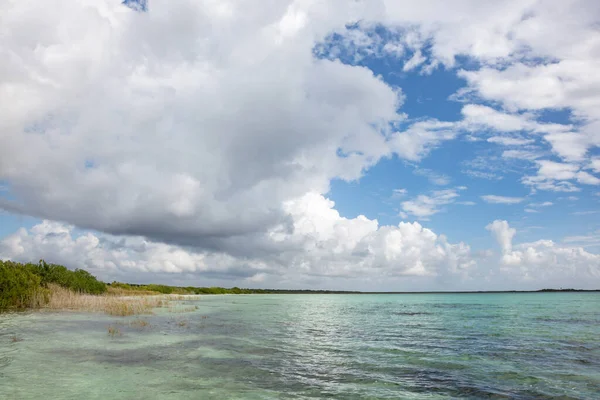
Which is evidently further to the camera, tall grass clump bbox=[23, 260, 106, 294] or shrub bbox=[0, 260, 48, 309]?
tall grass clump bbox=[23, 260, 106, 294]

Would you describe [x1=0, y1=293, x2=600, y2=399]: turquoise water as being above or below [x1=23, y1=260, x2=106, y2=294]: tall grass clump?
below

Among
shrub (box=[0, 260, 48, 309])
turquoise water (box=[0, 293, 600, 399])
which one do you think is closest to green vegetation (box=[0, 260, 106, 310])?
shrub (box=[0, 260, 48, 309])

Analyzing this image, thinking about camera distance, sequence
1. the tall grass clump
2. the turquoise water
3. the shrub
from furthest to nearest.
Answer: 1. the tall grass clump
2. the shrub
3. the turquoise water

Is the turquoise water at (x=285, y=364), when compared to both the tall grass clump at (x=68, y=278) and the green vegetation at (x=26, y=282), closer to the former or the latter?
the green vegetation at (x=26, y=282)

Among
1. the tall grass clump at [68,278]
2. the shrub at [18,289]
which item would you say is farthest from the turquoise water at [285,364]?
the tall grass clump at [68,278]

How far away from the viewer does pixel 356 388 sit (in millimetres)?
15992

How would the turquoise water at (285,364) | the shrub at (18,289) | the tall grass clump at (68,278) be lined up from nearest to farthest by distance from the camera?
the turquoise water at (285,364)
the shrub at (18,289)
the tall grass clump at (68,278)

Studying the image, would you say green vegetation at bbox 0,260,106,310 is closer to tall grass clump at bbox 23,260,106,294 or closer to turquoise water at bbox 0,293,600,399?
tall grass clump at bbox 23,260,106,294

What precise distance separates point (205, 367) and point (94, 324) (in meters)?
21.5

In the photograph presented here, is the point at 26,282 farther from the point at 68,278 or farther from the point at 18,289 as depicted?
the point at 68,278

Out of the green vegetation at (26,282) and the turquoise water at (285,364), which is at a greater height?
the green vegetation at (26,282)

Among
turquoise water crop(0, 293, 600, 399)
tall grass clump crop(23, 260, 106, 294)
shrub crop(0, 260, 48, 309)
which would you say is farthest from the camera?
tall grass clump crop(23, 260, 106, 294)

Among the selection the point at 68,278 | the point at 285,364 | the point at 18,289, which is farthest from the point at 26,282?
the point at 285,364

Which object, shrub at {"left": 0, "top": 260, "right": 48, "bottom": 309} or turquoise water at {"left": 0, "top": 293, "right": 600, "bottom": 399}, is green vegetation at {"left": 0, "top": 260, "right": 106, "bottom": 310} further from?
turquoise water at {"left": 0, "top": 293, "right": 600, "bottom": 399}
